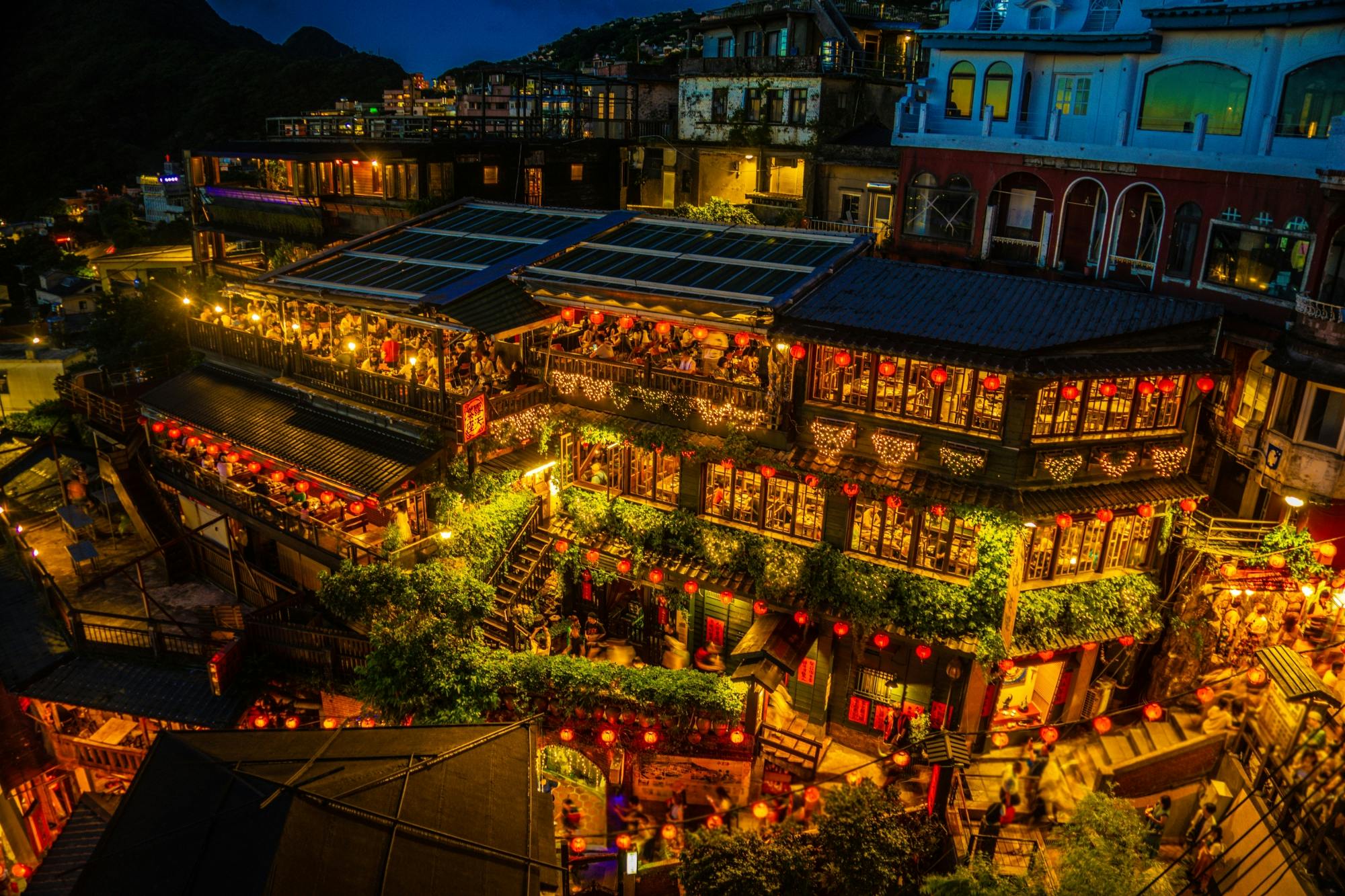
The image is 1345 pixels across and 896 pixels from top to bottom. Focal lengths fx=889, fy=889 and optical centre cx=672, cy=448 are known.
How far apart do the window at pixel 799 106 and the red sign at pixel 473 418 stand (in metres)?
26.8

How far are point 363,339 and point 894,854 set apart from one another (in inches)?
847

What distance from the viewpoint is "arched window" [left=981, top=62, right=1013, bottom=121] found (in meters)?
29.2

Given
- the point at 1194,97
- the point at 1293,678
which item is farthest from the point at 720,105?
the point at 1293,678

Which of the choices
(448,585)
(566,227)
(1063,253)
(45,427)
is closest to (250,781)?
(448,585)

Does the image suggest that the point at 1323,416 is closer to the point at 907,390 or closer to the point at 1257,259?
the point at 1257,259

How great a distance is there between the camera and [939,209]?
31.3 meters

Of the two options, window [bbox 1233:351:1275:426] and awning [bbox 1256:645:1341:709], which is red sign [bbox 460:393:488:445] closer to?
awning [bbox 1256:645:1341:709]

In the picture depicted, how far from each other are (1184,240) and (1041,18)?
900 centimetres

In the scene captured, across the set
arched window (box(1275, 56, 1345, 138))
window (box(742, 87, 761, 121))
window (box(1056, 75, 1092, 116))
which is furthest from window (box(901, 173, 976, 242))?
window (box(742, 87, 761, 121))

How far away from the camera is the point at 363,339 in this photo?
28.6 m

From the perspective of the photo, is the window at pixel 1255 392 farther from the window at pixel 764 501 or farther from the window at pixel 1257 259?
the window at pixel 764 501

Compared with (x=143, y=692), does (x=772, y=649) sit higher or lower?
higher

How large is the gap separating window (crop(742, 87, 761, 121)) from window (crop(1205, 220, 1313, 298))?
25713 mm

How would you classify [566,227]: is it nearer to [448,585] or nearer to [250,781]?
[448,585]
